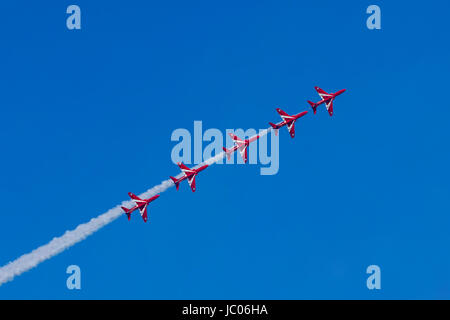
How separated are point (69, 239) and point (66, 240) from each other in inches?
25.6

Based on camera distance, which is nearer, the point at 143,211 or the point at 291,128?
the point at 143,211

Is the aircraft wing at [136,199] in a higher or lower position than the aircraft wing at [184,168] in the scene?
lower

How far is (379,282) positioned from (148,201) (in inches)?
1993

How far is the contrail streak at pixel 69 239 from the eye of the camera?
137500 millimetres

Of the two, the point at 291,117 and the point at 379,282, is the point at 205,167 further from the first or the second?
the point at 379,282

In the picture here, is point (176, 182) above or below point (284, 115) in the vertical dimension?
below

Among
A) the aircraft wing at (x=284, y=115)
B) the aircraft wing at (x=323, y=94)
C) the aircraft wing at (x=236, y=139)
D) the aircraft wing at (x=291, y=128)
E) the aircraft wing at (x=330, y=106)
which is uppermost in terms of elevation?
the aircraft wing at (x=323, y=94)

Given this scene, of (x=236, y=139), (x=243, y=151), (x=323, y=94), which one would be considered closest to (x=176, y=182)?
(x=243, y=151)

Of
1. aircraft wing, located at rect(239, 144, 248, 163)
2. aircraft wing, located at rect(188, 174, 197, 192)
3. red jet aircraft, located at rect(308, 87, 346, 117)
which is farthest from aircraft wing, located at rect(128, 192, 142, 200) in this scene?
red jet aircraft, located at rect(308, 87, 346, 117)

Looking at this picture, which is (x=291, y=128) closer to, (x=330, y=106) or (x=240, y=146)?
(x=330, y=106)

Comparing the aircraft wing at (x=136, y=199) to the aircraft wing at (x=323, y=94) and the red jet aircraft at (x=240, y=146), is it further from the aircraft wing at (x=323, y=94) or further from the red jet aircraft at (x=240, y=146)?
the aircraft wing at (x=323, y=94)

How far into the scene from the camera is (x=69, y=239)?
14425cm

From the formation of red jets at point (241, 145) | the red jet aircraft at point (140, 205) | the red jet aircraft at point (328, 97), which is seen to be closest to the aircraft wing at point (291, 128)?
the formation of red jets at point (241, 145)
